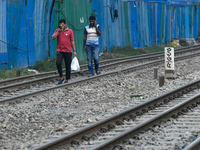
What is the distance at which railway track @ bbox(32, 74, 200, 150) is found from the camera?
562 cm

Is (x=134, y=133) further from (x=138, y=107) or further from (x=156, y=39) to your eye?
(x=156, y=39)

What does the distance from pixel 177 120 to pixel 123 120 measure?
1.04m

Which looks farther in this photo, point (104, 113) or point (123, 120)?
point (104, 113)

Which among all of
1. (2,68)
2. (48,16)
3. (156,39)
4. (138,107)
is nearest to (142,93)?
(138,107)

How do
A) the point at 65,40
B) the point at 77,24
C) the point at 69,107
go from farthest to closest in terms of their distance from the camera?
the point at 77,24
the point at 65,40
the point at 69,107

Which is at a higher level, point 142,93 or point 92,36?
point 92,36

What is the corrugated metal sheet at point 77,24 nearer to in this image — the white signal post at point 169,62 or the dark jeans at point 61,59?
the dark jeans at point 61,59

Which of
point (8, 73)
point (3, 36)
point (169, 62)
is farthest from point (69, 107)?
point (3, 36)

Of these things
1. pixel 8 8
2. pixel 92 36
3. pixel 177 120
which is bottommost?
Result: pixel 177 120

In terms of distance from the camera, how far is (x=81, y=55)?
17969 millimetres

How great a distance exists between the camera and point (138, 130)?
20.7ft

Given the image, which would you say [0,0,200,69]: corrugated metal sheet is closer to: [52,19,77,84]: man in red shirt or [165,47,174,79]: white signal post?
[52,19,77,84]: man in red shirt

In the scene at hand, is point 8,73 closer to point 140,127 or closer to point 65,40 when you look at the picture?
point 65,40

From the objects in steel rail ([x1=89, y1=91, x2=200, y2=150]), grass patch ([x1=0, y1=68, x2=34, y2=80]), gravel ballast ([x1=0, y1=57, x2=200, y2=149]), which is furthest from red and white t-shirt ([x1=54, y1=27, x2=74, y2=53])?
steel rail ([x1=89, y1=91, x2=200, y2=150])
